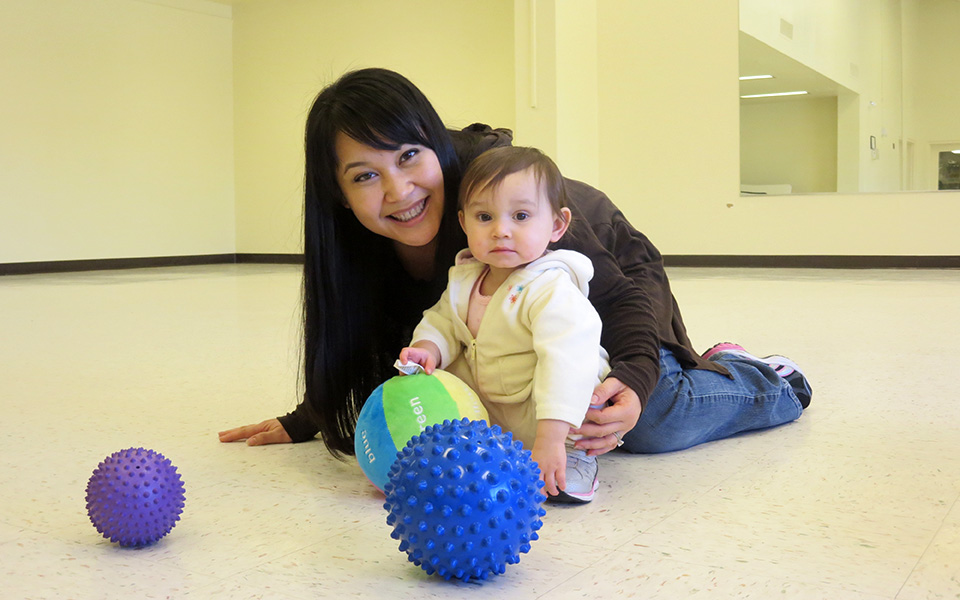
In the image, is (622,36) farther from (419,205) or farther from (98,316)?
(419,205)

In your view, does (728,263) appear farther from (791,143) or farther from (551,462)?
(551,462)

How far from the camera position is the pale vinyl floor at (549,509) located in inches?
42.9

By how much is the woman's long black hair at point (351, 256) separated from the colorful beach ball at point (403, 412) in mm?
276

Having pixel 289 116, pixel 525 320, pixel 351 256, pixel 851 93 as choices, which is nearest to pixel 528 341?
pixel 525 320

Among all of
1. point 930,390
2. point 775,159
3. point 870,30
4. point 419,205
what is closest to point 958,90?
point 870,30

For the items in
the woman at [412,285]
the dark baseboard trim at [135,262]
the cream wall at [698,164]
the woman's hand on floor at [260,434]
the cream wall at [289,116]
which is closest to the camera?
the woman at [412,285]

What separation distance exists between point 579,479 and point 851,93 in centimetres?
694

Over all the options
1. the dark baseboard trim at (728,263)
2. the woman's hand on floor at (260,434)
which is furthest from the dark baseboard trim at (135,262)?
the woman's hand on floor at (260,434)

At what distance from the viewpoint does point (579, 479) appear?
1419 millimetres

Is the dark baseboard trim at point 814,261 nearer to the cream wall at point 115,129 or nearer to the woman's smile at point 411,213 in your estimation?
the cream wall at point 115,129

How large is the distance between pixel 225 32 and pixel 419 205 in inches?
397

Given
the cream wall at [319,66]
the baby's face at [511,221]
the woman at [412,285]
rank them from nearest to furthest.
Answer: the baby's face at [511,221]
the woman at [412,285]
the cream wall at [319,66]

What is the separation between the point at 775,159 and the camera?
7801 millimetres

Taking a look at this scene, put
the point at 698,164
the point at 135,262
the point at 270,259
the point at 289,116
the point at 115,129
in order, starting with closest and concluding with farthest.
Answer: the point at 698,164 → the point at 115,129 → the point at 135,262 → the point at 289,116 → the point at 270,259
